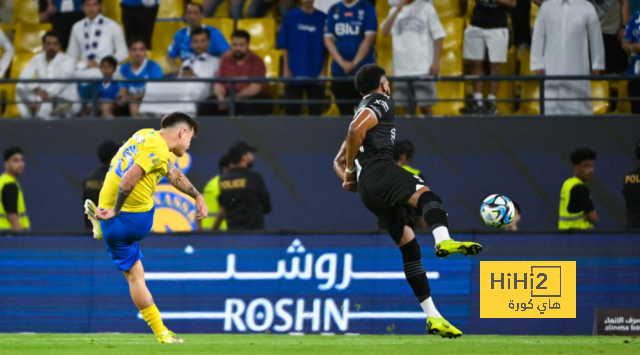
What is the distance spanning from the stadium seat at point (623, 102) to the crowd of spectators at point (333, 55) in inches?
5.3

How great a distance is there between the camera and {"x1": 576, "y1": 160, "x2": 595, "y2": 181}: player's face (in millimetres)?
11922

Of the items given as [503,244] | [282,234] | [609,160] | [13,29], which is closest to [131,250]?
[282,234]

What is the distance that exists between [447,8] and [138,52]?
194 inches

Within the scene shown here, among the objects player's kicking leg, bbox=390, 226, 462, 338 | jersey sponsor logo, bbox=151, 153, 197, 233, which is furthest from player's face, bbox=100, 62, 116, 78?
player's kicking leg, bbox=390, 226, 462, 338

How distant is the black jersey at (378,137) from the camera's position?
7.16 m

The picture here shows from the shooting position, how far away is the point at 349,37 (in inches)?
524

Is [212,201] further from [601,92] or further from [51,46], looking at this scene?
[601,92]

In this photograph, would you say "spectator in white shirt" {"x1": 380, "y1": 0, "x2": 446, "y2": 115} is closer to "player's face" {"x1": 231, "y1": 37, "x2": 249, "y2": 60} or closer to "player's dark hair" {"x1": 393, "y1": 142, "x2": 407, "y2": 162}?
"player's dark hair" {"x1": 393, "y1": 142, "x2": 407, "y2": 162}

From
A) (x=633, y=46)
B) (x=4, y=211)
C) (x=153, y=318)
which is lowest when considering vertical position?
(x=153, y=318)

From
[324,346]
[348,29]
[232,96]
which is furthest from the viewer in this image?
[348,29]

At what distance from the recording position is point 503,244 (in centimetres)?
994

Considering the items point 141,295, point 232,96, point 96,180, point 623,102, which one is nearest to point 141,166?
point 141,295

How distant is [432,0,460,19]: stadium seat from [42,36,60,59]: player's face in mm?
6100

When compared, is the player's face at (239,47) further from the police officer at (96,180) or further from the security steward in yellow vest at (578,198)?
the security steward in yellow vest at (578,198)
